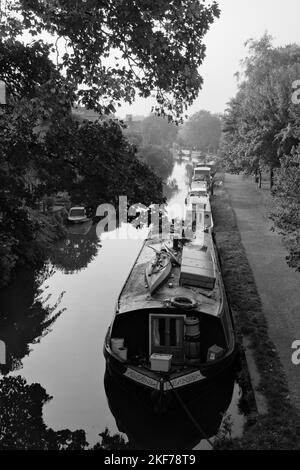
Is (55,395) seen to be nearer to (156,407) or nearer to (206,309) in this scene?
(156,407)

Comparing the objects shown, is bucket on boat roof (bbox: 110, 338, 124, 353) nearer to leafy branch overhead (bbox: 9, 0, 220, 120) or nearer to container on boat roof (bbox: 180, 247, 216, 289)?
container on boat roof (bbox: 180, 247, 216, 289)

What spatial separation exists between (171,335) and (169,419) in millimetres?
2146

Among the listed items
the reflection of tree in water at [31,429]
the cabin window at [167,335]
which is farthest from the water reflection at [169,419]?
the cabin window at [167,335]

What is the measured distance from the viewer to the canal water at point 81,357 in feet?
40.2

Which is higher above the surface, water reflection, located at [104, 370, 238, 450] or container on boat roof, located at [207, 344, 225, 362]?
container on boat roof, located at [207, 344, 225, 362]

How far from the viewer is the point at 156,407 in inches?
464

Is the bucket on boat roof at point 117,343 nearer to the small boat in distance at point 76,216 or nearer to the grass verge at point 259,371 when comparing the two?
the grass verge at point 259,371

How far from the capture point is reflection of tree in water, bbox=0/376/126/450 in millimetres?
11562

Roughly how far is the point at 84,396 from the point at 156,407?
2810mm

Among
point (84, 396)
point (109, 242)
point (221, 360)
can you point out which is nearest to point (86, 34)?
point (221, 360)

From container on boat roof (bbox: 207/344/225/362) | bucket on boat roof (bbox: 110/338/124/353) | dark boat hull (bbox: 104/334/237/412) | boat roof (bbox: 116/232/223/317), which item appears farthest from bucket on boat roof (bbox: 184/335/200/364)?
bucket on boat roof (bbox: 110/338/124/353)

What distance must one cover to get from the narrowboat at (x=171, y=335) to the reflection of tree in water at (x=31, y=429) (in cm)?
179

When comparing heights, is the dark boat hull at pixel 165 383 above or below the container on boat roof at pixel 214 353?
below

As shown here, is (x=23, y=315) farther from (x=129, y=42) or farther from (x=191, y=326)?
(x=129, y=42)
